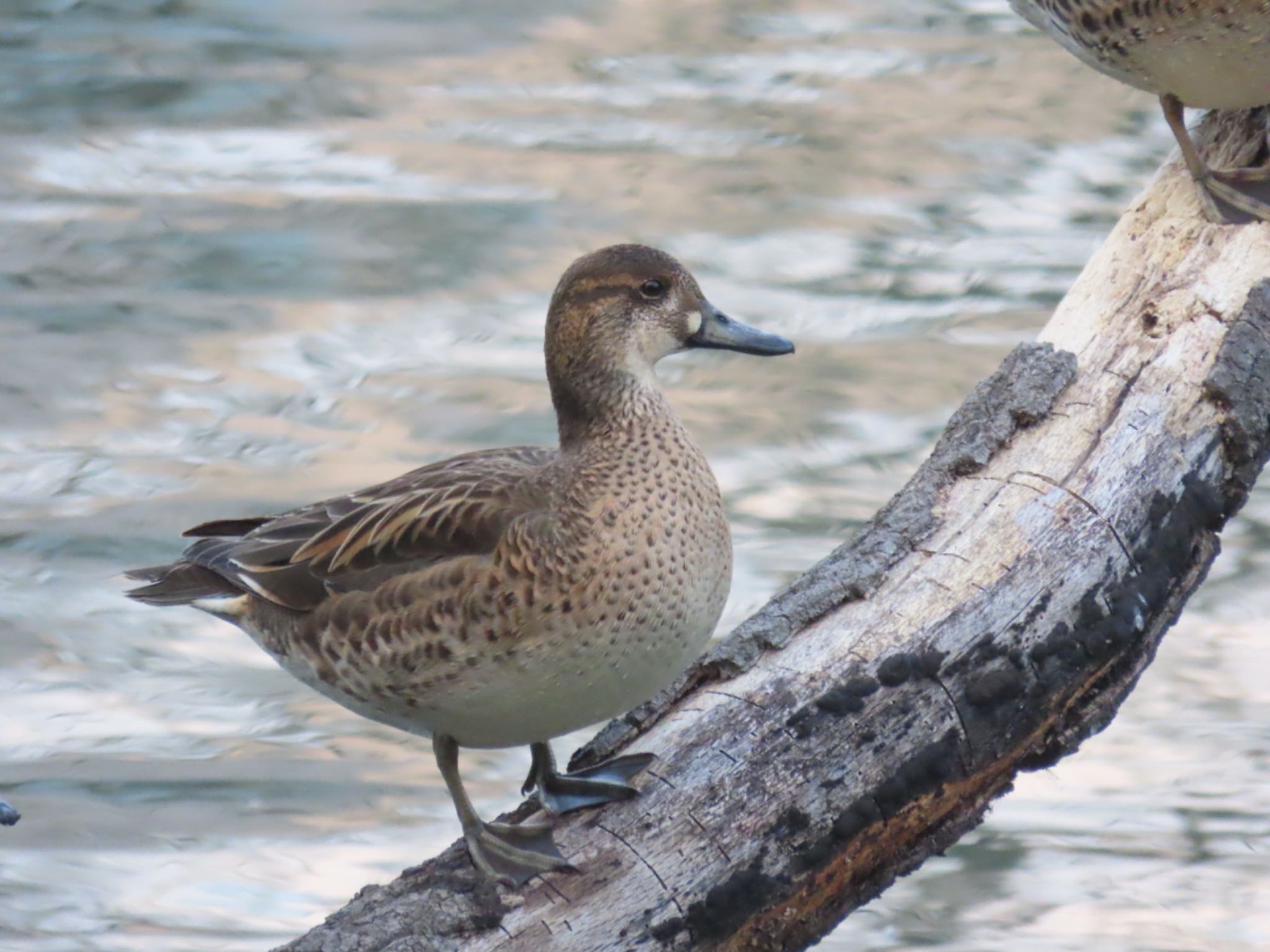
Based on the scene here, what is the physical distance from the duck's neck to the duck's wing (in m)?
0.12

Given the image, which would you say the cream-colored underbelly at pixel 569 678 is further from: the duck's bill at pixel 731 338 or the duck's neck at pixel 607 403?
the duck's bill at pixel 731 338

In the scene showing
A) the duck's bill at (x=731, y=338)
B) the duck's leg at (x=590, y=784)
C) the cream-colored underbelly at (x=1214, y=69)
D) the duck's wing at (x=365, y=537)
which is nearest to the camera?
the duck's leg at (x=590, y=784)

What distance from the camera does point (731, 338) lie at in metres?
4.16

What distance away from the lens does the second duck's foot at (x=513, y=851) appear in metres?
3.59

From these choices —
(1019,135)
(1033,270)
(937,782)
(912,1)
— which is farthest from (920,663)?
(912,1)

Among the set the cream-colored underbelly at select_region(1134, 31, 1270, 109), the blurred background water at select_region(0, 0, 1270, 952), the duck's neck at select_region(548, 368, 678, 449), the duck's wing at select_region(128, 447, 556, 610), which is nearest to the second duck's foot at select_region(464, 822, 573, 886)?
the duck's wing at select_region(128, 447, 556, 610)

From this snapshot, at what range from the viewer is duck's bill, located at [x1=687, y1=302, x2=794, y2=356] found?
4.14 meters

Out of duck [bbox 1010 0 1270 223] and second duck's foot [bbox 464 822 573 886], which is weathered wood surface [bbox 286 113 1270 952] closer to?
second duck's foot [bbox 464 822 573 886]

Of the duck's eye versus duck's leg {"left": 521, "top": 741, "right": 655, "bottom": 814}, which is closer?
duck's leg {"left": 521, "top": 741, "right": 655, "bottom": 814}

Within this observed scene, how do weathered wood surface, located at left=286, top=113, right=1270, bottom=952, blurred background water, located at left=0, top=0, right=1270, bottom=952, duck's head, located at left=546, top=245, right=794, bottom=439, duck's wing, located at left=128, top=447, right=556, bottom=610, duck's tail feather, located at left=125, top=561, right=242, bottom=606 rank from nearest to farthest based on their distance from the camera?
weathered wood surface, located at left=286, top=113, right=1270, bottom=952 → duck's wing, located at left=128, top=447, right=556, bottom=610 → duck's head, located at left=546, top=245, right=794, bottom=439 → duck's tail feather, located at left=125, top=561, right=242, bottom=606 → blurred background water, located at left=0, top=0, right=1270, bottom=952

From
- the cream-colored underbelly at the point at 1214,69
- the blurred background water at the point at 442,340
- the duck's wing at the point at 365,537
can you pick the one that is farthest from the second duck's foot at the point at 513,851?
the cream-colored underbelly at the point at 1214,69

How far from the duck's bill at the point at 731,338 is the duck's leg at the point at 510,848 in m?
1.06

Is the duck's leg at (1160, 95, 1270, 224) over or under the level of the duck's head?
over

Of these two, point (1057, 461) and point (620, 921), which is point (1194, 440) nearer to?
point (1057, 461)
